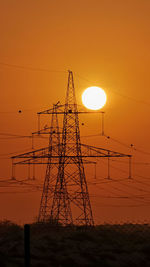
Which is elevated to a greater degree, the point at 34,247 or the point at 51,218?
the point at 34,247

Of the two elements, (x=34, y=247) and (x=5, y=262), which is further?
(x=34, y=247)

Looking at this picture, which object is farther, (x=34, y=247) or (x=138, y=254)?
(x=34, y=247)

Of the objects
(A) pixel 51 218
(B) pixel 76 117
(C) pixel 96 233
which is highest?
(B) pixel 76 117

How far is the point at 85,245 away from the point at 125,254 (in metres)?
3.01

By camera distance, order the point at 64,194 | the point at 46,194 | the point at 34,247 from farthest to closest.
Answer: the point at 46,194, the point at 64,194, the point at 34,247

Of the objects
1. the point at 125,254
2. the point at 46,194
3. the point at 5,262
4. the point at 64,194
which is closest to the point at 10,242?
the point at 5,262

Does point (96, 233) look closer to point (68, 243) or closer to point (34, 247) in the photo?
point (68, 243)

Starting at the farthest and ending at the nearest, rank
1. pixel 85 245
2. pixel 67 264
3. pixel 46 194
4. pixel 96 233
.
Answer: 1. pixel 46 194
2. pixel 96 233
3. pixel 85 245
4. pixel 67 264

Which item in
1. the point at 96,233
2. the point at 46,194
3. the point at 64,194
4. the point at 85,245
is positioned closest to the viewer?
the point at 85,245

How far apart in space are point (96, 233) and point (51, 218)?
29016 mm

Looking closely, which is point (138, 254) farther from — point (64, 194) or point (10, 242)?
point (64, 194)

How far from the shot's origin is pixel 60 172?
162 feet

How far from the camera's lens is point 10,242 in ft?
67.2

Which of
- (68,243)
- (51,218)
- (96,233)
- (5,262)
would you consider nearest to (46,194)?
(51,218)
